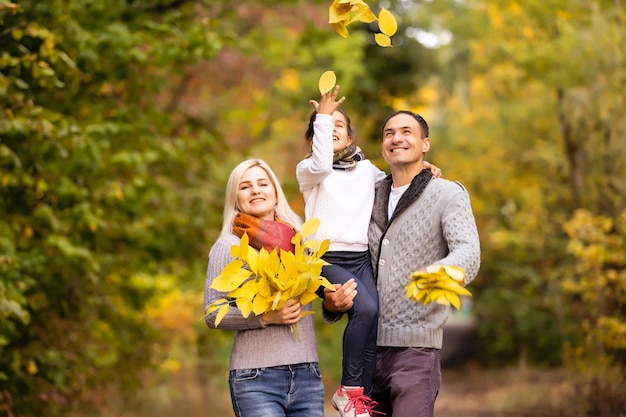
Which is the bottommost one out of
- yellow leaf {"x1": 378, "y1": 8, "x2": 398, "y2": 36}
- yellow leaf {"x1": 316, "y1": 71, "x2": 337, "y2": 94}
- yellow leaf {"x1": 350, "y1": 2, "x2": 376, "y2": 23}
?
yellow leaf {"x1": 316, "y1": 71, "x2": 337, "y2": 94}

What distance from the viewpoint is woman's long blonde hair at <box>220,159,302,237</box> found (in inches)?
139

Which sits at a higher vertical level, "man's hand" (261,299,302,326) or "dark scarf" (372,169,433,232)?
"dark scarf" (372,169,433,232)

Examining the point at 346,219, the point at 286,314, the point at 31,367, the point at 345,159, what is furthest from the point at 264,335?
the point at 31,367

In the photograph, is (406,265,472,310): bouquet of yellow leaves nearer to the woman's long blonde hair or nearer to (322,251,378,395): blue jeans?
(322,251,378,395): blue jeans

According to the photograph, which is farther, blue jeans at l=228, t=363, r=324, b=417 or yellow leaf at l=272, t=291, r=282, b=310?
blue jeans at l=228, t=363, r=324, b=417

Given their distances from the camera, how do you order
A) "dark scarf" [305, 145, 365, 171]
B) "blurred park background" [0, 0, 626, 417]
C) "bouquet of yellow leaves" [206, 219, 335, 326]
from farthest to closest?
"blurred park background" [0, 0, 626, 417] → "dark scarf" [305, 145, 365, 171] → "bouquet of yellow leaves" [206, 219, 335, 326]

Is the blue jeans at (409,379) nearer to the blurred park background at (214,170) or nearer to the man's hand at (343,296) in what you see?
the man's hand at (343,296)

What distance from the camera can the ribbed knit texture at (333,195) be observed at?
3.43m

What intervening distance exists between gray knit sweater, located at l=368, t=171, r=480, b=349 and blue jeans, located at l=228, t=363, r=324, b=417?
12.6 inches

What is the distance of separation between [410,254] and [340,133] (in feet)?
2.03

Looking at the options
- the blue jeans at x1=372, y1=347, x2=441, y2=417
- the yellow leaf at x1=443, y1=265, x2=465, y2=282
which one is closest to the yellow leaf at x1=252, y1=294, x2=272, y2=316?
the blue jeans at x1=372, y1=347, x2=441, y2=417

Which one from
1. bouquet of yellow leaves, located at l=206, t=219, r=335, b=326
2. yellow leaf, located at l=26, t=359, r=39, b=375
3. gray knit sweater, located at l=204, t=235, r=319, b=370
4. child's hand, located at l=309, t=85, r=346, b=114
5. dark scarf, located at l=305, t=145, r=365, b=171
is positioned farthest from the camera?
yellow leaf, located at l=26, t=359, r=39, b=375

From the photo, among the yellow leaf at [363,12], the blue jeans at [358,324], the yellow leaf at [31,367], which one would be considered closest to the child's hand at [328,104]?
the yellow leaf at [363,12]

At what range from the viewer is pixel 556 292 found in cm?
1166
